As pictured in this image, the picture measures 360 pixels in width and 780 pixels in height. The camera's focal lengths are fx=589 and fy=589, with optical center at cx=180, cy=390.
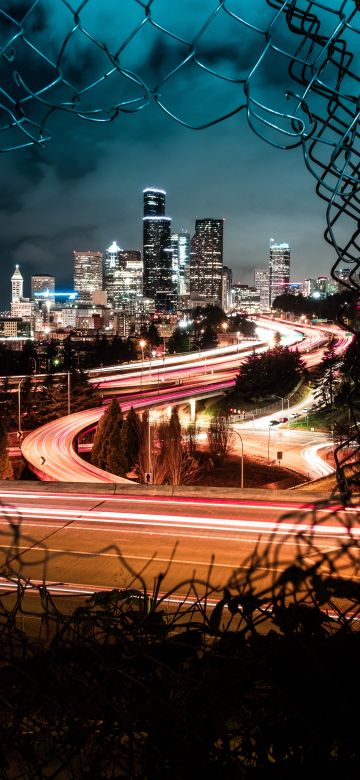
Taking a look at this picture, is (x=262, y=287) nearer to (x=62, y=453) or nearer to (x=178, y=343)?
(x=178, y=343)

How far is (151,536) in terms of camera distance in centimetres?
335

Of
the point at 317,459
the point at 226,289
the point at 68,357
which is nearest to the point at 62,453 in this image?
the point at 317,459

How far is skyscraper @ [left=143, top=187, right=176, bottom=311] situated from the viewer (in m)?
142

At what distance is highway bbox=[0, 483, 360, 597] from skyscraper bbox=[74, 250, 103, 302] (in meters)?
162

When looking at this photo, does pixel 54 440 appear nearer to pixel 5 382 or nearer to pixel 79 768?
pixel 5 382

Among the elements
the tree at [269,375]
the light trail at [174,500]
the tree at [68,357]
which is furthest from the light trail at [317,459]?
the tree at [68,357]

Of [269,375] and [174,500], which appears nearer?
[174,500]

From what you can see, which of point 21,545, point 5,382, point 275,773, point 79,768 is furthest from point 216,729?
point 5,382

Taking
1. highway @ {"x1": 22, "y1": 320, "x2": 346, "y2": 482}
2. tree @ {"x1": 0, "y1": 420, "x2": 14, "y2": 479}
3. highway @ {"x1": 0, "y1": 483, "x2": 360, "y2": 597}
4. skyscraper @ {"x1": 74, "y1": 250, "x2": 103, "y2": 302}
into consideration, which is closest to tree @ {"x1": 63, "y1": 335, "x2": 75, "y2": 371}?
highway @ {"x1": 22, "y1": 320, "x2": 346, "y2": 482}

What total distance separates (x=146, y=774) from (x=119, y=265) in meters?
166

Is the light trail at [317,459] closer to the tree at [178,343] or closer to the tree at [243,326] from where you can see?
the tree at [178,343]

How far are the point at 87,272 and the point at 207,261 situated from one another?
39.9m

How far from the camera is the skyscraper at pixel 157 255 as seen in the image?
142000 millimetres

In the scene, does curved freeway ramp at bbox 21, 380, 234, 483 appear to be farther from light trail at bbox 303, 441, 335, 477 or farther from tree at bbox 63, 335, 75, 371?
tree at bbox 63, 335, 75, 371
